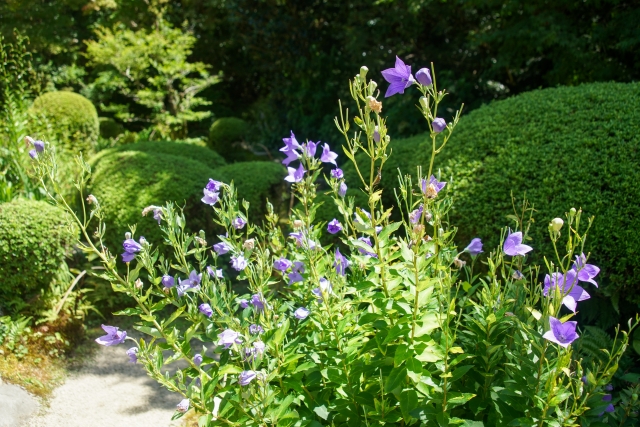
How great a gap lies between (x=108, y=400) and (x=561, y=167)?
3133mm

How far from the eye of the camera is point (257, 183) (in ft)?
16.8

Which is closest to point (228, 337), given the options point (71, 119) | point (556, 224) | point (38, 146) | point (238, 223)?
point (238, 223)

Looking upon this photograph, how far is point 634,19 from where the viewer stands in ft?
16.2

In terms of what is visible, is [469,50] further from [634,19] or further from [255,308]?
[255,308]

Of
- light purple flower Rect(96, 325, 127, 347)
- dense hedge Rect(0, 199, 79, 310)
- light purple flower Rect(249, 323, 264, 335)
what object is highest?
light purple flower Rect(96, 325, 127, 347)

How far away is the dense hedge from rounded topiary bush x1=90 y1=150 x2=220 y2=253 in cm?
57

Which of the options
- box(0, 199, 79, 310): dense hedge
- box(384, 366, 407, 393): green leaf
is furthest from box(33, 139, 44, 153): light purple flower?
box(0, 199, 79, 310): dense hedge

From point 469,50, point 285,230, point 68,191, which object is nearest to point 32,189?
point 68,191

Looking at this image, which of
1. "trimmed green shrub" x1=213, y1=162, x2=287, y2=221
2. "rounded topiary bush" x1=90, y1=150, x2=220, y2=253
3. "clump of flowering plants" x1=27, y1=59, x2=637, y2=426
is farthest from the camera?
"trimmed green shrub" x1=213, y1=162, x2=287, y2=221

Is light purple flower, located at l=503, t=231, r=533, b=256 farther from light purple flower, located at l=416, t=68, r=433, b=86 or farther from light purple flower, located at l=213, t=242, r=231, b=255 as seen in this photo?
light purple flower, located at l=213, t=242, r=231, b=255

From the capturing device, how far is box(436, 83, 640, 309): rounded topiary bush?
9.31 feet

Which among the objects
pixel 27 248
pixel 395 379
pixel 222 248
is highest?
pixel 222 248

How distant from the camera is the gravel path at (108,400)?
3.07 meters

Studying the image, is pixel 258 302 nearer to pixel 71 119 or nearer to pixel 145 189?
pixel 145 189
